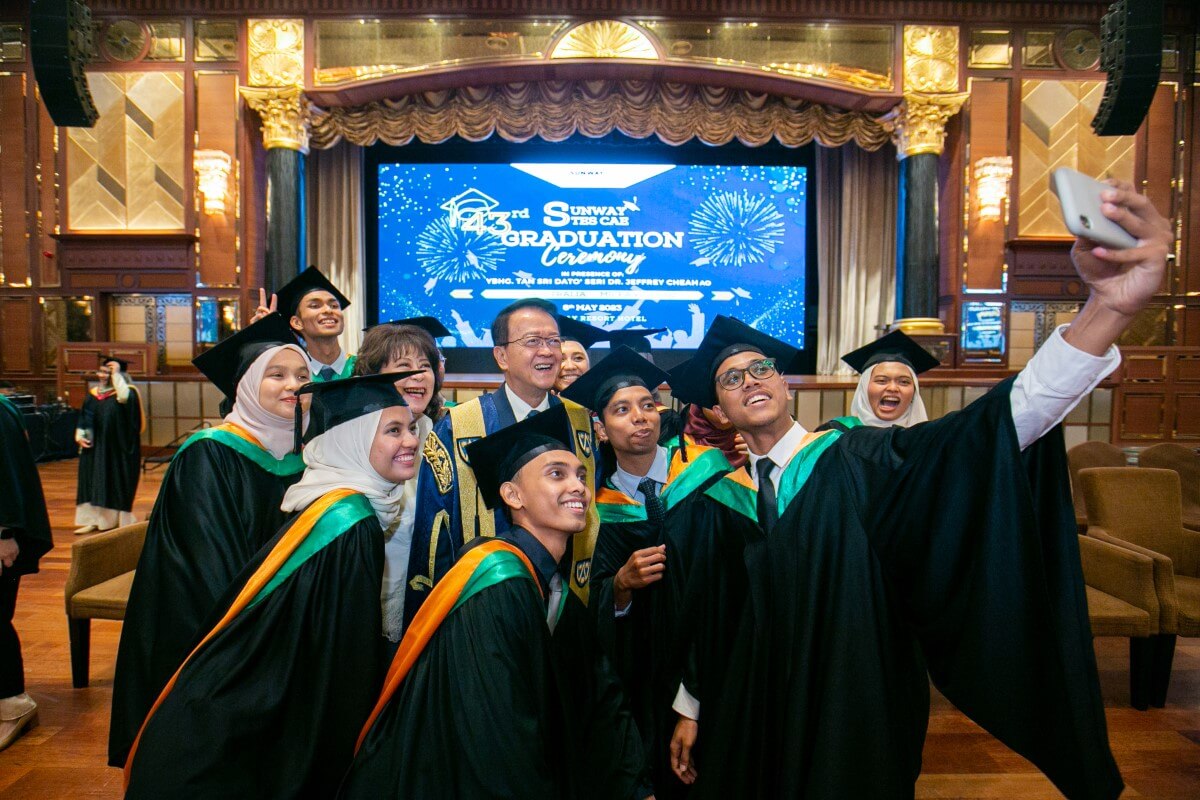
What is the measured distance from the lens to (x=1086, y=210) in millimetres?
1217

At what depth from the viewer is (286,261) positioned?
10016 millimetres

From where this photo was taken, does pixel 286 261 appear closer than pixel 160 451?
No

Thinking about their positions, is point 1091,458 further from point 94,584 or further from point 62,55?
point 62,55

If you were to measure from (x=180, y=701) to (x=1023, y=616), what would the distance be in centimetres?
196

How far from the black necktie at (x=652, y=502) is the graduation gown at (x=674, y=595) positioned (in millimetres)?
34

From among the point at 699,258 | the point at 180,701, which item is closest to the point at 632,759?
the point at 180,701

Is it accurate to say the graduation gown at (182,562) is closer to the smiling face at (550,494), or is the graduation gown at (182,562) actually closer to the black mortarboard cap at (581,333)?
the smiling face at (550,494)

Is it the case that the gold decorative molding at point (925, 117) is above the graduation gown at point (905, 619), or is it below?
above

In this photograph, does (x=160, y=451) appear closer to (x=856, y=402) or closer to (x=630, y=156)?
(x=630, y=156)

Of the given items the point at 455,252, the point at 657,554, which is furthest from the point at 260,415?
the point at 455,252

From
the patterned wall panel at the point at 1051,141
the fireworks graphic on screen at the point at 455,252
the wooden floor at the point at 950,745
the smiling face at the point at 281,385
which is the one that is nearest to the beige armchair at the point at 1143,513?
the wooden floor at the point at 950,745

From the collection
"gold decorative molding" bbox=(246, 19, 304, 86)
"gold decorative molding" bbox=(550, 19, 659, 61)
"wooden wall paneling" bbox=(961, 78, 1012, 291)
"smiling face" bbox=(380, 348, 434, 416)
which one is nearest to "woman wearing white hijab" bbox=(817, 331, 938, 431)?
"smiling face" bbox=(380, 348, 434, 416)

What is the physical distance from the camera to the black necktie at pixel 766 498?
6.59 feet

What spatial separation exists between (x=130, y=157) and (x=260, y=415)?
9.64 meters
